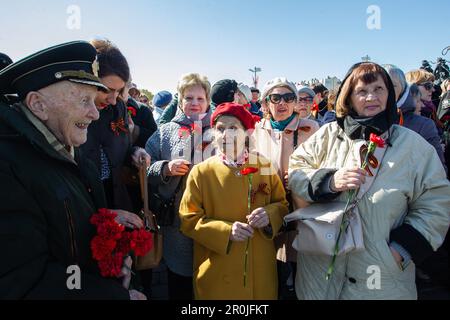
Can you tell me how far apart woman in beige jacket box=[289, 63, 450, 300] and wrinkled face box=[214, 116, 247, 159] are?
1.96 feet

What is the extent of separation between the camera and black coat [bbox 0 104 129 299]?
135cm

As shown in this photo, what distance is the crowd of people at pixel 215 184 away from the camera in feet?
4.97

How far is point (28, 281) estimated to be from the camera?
1379 mm

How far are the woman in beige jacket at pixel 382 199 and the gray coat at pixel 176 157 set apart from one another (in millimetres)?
1051

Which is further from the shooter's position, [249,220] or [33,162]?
[249,220]

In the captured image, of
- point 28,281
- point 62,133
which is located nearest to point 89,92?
point 62,133

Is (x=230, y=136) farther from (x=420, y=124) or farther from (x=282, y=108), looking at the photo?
(x=420, y=124)

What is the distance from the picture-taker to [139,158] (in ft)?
8.94

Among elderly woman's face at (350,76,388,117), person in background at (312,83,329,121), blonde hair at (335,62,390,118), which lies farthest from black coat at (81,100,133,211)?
person in background at (312,83,329,121)

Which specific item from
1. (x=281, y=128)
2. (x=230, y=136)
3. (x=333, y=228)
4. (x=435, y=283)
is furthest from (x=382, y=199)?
(x=435, y=283)

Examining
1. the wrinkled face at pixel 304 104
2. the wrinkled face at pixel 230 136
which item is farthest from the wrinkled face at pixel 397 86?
the wrinkled face at pixel 304 104

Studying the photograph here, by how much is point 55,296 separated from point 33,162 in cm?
62

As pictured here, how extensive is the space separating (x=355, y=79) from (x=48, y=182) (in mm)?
2005
